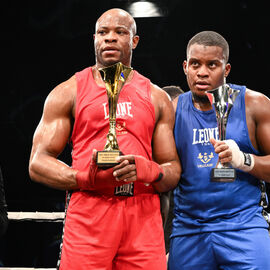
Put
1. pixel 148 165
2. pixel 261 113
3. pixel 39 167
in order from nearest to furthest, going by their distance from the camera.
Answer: pixel 148 165, pixel 39 167, pixel 261 113

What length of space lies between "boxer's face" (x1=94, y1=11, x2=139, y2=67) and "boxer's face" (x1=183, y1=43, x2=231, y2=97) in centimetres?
28

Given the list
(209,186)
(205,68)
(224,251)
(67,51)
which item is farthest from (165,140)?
(67,51)

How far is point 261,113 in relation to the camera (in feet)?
5.24

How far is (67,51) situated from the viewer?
13.5 ft

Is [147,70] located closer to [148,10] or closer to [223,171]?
[148,10]

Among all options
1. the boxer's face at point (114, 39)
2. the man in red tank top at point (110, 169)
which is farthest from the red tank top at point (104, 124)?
the boxer's face at point (114, 39)

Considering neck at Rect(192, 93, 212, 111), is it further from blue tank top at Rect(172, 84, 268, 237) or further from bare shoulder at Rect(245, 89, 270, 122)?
bare shoulder at Rect(245, 89, 270, 122)

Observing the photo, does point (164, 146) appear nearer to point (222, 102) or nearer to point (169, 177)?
point (169, 177)

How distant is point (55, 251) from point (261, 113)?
225 cm

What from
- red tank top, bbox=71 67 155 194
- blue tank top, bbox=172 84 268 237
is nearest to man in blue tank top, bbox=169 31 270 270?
blue tank top, bbox=172 84 268 237

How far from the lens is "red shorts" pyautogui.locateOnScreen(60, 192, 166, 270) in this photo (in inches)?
54.0

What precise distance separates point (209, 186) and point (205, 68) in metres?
0.49

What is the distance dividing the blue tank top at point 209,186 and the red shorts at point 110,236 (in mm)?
223

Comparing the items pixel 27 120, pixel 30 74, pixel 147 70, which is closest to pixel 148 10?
pixel 147 70
